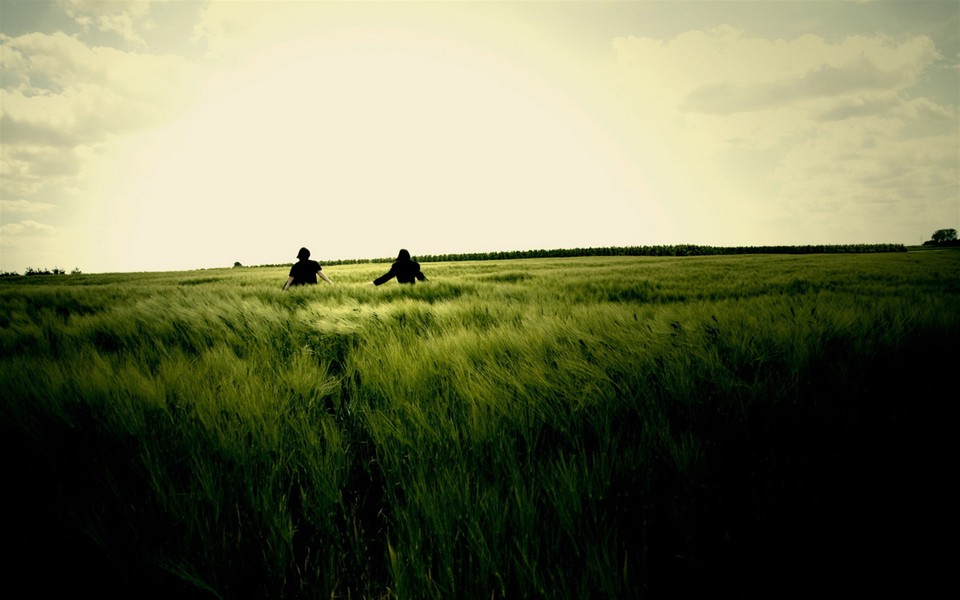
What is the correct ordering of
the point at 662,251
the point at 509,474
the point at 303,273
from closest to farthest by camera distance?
the point at 509,474 < the point at 303,273 < the point at 662,251

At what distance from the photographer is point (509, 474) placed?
109 cm

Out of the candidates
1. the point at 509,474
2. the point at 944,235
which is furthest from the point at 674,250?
the point at 944,235

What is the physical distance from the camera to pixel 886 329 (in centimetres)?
216

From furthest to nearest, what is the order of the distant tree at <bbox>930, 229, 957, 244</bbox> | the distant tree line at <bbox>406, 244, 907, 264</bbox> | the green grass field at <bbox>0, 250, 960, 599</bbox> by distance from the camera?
the distant tree at <bbox>930, 229, 957, 244</bbox>, the distant tree line at <bbox>406, 244, 907, 264</bbox>, the green grass field at <bbox>0, 250, 960, 599</bbox>

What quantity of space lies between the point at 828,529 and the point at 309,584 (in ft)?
4.08

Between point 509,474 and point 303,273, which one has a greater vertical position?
point 303,273

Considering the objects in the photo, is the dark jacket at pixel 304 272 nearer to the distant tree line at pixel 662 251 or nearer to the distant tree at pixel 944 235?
the distant tree line at pixel 662 251

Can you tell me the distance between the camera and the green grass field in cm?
81

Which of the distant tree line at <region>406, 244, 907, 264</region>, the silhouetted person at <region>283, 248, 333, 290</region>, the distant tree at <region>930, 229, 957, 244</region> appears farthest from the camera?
the distant tree at <region>930, 229, 957, 244</region>

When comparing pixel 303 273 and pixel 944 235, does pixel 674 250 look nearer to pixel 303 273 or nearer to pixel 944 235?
pixel 303 273

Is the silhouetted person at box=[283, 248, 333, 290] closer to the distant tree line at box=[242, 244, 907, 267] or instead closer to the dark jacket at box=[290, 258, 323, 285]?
the dark jacket at box=[290, 258, 323, 285]

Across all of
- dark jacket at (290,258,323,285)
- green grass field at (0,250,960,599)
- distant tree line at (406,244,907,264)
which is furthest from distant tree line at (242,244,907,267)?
green grass field at (0,250,960,599)

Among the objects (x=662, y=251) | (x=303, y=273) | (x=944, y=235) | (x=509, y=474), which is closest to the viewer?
(x=509, y=474)

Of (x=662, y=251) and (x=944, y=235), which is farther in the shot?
(x=944, y=235)
